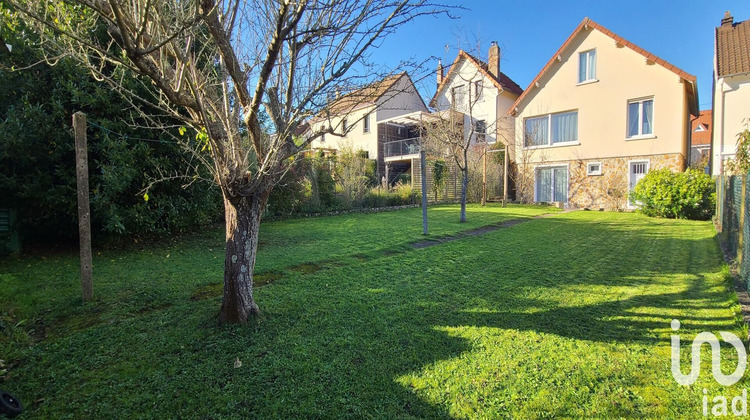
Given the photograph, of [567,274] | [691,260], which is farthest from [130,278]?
[691,260]

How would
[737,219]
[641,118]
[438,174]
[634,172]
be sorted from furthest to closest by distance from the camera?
[438,174], [634,172], [641,118], [737,219]

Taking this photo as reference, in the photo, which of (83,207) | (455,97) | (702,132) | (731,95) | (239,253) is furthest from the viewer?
(702,132)

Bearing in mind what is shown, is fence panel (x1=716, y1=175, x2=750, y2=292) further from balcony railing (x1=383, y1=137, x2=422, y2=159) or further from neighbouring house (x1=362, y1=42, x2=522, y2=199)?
balcony railing (x1=383, y1=137, x2=422, y2=159)

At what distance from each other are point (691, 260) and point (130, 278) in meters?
8.98

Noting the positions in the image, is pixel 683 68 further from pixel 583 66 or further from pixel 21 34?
pixel 21 34

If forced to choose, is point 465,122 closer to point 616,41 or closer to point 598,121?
point 598,121

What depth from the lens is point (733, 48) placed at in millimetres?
14516

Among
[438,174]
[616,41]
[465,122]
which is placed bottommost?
[438,174]

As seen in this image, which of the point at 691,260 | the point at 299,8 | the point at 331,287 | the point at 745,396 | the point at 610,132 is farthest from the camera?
the point at 610,132

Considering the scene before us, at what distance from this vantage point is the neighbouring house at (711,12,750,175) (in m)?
13.5

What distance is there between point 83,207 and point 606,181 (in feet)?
62.0

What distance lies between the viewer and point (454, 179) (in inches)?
776

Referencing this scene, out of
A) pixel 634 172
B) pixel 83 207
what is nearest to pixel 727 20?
pixel 634 172

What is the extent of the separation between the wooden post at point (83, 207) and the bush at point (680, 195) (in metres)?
14.9
